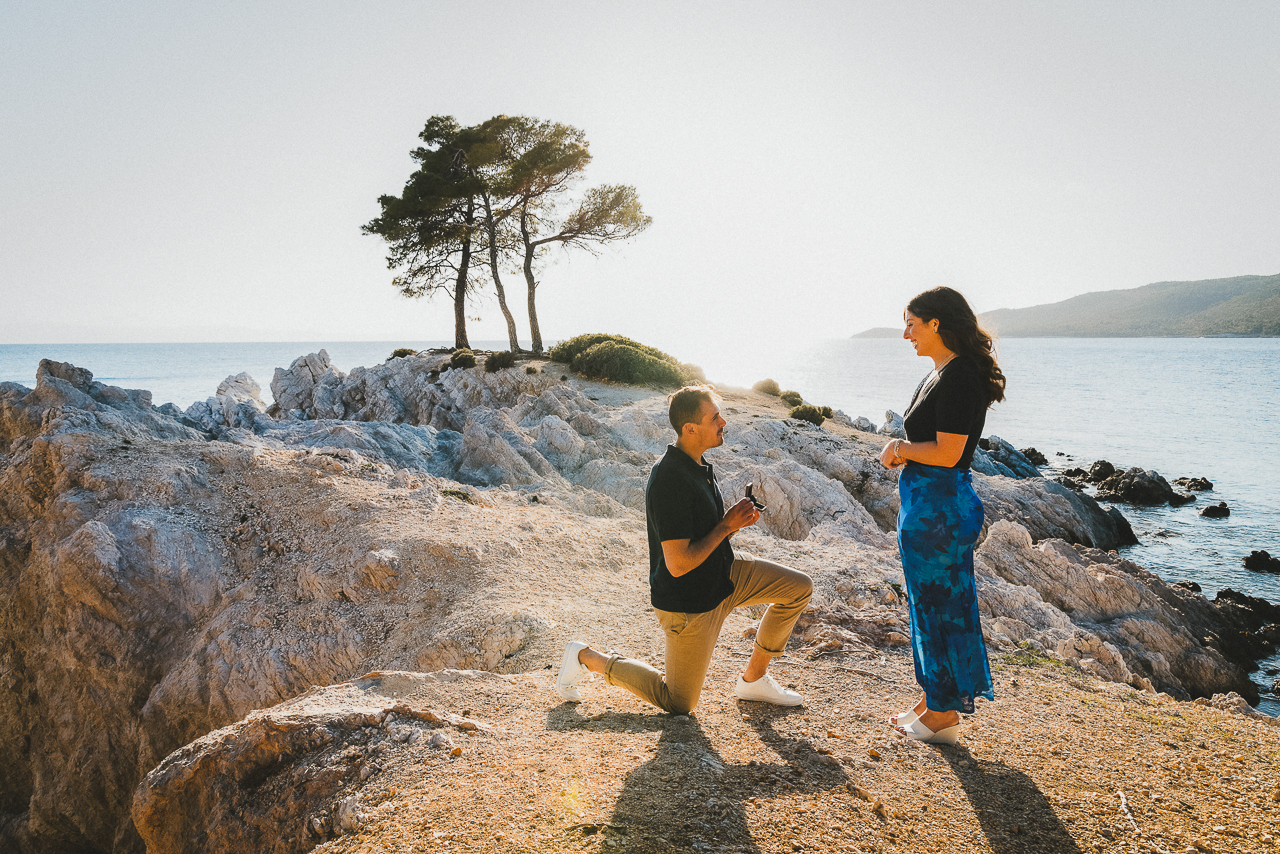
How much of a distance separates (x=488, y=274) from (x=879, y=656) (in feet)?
113

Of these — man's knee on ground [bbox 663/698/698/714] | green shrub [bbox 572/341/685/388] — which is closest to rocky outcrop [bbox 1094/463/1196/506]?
green shrub [bbox 572/341/685/388]

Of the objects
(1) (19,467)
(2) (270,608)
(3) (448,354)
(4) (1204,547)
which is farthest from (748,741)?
(3) (448,354)

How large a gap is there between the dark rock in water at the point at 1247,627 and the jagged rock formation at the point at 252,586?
6.47 ft

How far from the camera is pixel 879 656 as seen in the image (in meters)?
5.83

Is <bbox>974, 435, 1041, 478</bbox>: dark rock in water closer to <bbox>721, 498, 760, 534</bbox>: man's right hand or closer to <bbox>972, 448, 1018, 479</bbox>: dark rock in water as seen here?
<bbox>972, 448, 1018, 479</bbox>: dark rock in water

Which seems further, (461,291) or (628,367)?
(461,291)

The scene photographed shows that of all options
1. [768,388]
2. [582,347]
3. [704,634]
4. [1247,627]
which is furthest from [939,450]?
[582,347]

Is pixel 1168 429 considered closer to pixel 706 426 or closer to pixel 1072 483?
pixel 1072 483

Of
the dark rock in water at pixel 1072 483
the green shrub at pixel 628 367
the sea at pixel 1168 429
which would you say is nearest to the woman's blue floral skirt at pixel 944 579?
the sea at pixel 1168 429

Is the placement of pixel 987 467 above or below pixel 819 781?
below

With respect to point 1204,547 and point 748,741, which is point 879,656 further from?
point 1204,547

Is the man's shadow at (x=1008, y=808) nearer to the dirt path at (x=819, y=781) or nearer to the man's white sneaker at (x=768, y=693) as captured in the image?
the dirt path at (x=819, y=781)

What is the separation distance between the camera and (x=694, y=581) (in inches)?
155

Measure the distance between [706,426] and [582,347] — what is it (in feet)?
89.3
